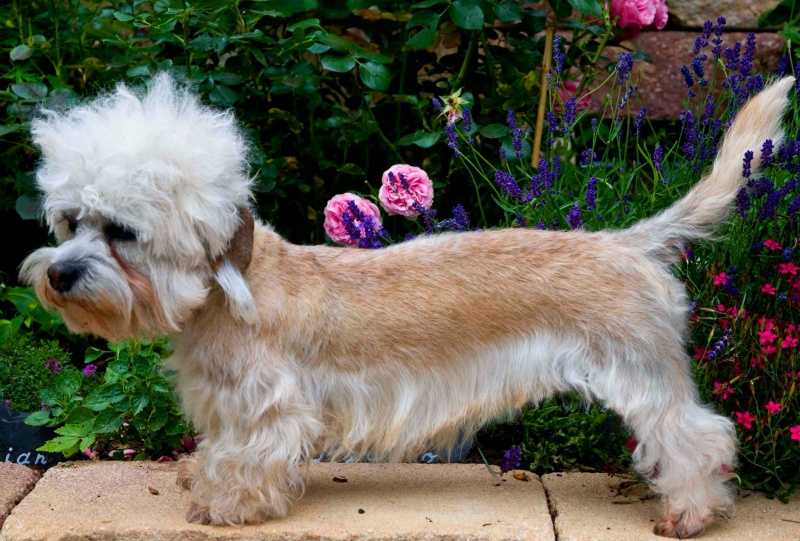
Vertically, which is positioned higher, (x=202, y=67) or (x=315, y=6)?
(x=315, y=6)

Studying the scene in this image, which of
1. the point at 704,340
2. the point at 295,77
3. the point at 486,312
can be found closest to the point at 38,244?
the point at 295,77

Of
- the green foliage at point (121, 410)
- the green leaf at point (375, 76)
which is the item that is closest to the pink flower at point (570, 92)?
the green leaf at point (375, 76)

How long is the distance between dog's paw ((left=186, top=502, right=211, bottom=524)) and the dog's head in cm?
61

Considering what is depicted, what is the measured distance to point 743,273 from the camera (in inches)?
160

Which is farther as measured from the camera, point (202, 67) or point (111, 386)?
point (202, 67)

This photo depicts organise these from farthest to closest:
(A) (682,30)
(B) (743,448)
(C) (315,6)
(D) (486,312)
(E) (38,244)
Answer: (A) (682,30)
(E) (38,244)
(C) (315,6)
(B) (743,448)
(D) (486,312)

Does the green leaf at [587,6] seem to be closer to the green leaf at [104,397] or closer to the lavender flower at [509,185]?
the lavender flower at [509,185]

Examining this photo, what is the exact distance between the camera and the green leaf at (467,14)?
4938mm

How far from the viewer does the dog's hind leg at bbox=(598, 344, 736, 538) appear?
3.63 meters

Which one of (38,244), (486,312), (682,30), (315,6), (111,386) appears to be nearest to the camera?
(486,312)

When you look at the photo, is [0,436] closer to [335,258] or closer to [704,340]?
[335,258]

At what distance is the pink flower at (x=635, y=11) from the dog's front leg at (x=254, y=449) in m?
2.49

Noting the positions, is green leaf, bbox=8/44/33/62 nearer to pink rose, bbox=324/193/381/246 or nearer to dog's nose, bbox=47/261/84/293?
pink rose, bbox=324/193/381/246

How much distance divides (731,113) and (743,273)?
0.77 meters
